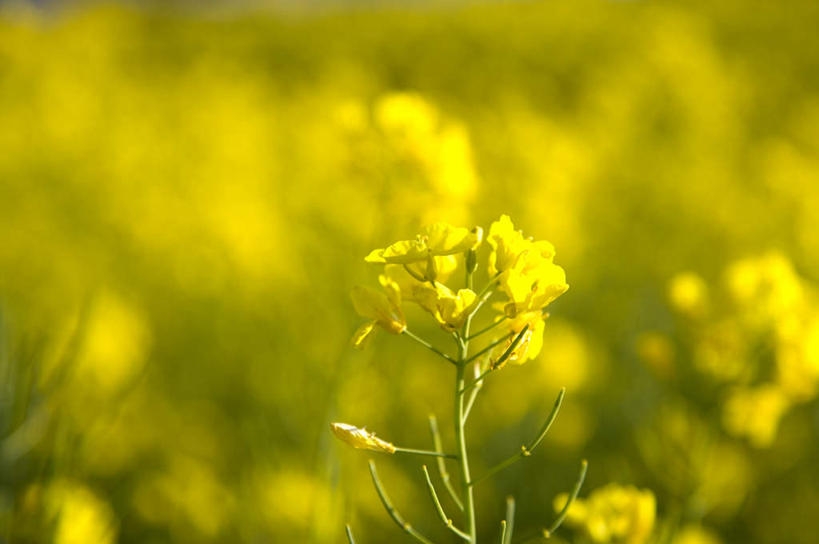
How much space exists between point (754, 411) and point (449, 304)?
1066 millimetres

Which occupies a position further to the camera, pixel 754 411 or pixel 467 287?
pixel 754 411

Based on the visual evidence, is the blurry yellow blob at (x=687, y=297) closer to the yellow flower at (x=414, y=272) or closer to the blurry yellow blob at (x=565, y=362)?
the yellow flower at (x=414, y=272)

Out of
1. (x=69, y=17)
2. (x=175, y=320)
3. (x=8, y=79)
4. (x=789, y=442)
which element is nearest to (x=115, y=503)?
(x=175, y=320)

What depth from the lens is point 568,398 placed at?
385cm

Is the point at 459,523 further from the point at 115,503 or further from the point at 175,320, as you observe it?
the point at 175,320

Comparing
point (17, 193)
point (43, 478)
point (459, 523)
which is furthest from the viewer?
point (17, 193)

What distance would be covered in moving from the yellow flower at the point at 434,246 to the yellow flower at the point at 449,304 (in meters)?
0.04

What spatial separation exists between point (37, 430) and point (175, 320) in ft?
9.85

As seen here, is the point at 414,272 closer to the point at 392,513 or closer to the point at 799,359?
the point at 392,513

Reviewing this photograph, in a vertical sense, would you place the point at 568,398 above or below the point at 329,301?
below

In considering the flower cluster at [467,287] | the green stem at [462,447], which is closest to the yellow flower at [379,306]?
the flower cluster at [467,287]

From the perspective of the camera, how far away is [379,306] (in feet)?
3.47

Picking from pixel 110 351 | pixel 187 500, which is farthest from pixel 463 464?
pixel 110 351

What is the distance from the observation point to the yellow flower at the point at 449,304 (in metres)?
0.98
